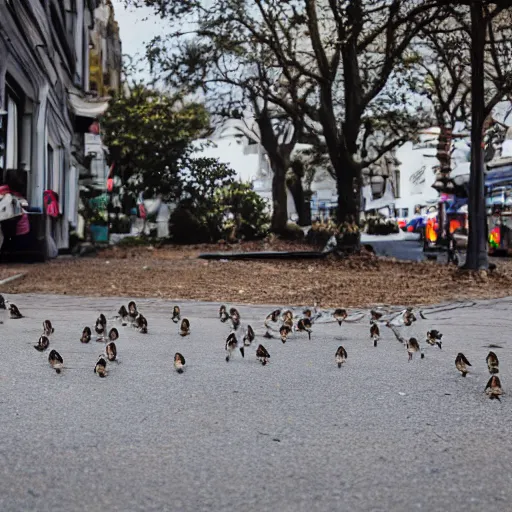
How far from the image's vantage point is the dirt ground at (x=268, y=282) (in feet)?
36.3

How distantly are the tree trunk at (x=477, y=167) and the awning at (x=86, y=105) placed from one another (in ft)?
41.1

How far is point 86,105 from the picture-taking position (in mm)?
24875

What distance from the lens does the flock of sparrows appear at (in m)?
5.41

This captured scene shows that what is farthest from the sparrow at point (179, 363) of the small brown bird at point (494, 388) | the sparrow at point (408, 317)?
the sparrow at point (408, 317)

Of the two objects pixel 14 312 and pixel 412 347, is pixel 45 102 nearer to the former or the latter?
pixel 14 312

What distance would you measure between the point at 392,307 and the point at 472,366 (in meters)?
3.91

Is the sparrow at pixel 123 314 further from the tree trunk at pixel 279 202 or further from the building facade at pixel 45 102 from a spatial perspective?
the tree trunk at pixel 279 202

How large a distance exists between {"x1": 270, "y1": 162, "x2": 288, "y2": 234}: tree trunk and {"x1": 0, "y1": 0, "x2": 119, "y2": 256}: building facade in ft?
36.6

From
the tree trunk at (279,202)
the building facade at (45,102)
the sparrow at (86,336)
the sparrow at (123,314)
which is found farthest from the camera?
the tree trunk at (279,202)

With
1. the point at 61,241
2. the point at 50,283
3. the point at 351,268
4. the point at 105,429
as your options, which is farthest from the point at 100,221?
the point at 105,429

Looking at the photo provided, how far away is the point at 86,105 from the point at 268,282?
44.6 feet

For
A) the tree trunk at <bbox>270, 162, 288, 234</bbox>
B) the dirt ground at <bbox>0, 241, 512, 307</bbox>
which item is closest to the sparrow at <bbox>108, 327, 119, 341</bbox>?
the dirt ground at <bbox>0, 241, 512, 307</bbox>

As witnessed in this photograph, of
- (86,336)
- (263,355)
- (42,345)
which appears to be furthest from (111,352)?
(263,355)

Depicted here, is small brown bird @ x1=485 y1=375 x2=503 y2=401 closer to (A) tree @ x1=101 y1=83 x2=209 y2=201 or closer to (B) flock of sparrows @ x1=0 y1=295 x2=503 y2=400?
(B) flock of sparrows @ x1=0 y1=295 x2=503 y2=400
